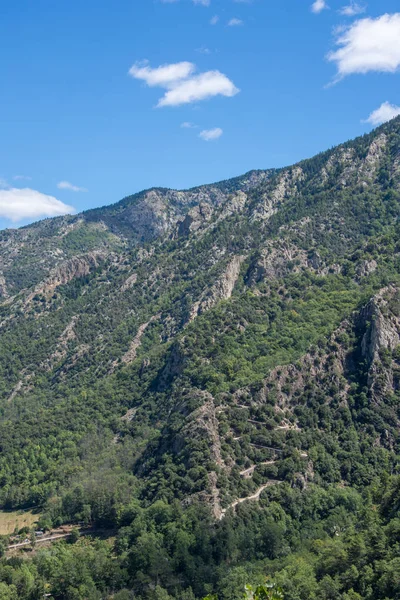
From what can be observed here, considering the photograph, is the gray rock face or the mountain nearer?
the mountain

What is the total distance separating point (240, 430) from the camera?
10769 cm

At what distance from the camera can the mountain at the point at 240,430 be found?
81188 mm

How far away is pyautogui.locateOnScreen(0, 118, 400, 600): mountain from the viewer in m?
81.2

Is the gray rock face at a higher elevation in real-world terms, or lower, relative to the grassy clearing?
higher

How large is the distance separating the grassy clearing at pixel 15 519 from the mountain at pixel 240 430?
2881 millimetres

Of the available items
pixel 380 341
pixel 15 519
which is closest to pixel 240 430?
pixel 380 341

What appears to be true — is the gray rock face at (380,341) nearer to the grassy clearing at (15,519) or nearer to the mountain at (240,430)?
the mountain at (240,430)

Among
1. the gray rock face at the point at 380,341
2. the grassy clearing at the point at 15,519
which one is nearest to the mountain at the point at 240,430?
the gray rock face at the point at 380,341

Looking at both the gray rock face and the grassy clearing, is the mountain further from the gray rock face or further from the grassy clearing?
the grassy clearing

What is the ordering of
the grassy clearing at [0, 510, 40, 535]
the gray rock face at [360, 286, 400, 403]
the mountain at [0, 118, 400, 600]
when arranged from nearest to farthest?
the mountain at [0, 118, 400, 600], the grassy clearing at [0, 510, 40, 535], the gray rock face at [360, 286, 400, 403]

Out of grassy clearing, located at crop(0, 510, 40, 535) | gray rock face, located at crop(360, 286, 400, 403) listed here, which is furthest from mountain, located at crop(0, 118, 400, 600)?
grassy clearing, located at crop(0, 510, 40, 535)

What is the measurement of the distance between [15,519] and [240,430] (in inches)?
1834

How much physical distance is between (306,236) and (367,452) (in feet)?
296

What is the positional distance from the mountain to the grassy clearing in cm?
288
